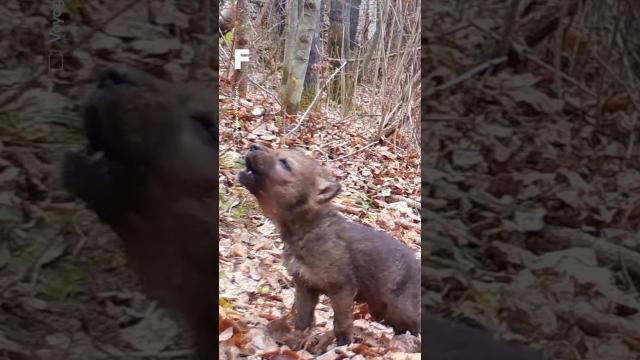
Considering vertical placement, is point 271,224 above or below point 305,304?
above

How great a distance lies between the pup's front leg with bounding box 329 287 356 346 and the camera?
81.3 inches

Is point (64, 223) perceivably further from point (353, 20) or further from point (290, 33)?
point (353, 20)

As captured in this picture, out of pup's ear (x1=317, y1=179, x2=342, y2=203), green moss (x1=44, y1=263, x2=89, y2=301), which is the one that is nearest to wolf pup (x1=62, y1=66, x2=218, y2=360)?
green moss (x1=44, y1=263, x2=89, y2=301)

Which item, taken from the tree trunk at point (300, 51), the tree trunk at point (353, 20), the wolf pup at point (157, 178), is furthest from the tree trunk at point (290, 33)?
the wolf pup at point (157, 178)

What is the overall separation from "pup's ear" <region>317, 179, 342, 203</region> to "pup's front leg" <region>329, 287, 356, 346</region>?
0.27 m

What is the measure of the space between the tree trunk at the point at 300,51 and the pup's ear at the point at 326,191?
0.91 m

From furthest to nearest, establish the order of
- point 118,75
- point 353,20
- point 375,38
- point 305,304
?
point 353,20 → point 375,38 → point 305,304 → point 118,75

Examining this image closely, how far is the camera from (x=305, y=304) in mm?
2113

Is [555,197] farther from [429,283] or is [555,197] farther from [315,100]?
[315,100]

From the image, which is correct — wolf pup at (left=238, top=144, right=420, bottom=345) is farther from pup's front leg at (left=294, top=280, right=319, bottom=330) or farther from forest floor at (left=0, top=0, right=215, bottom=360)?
forest floor at (left=0, top=0, right=215, bottom=360)

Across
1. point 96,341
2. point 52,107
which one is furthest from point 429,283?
point 52,107

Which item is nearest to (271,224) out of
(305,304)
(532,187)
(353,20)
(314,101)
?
(305,304)

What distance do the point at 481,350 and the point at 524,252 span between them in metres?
0.22

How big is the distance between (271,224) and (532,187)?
43.4 inches
